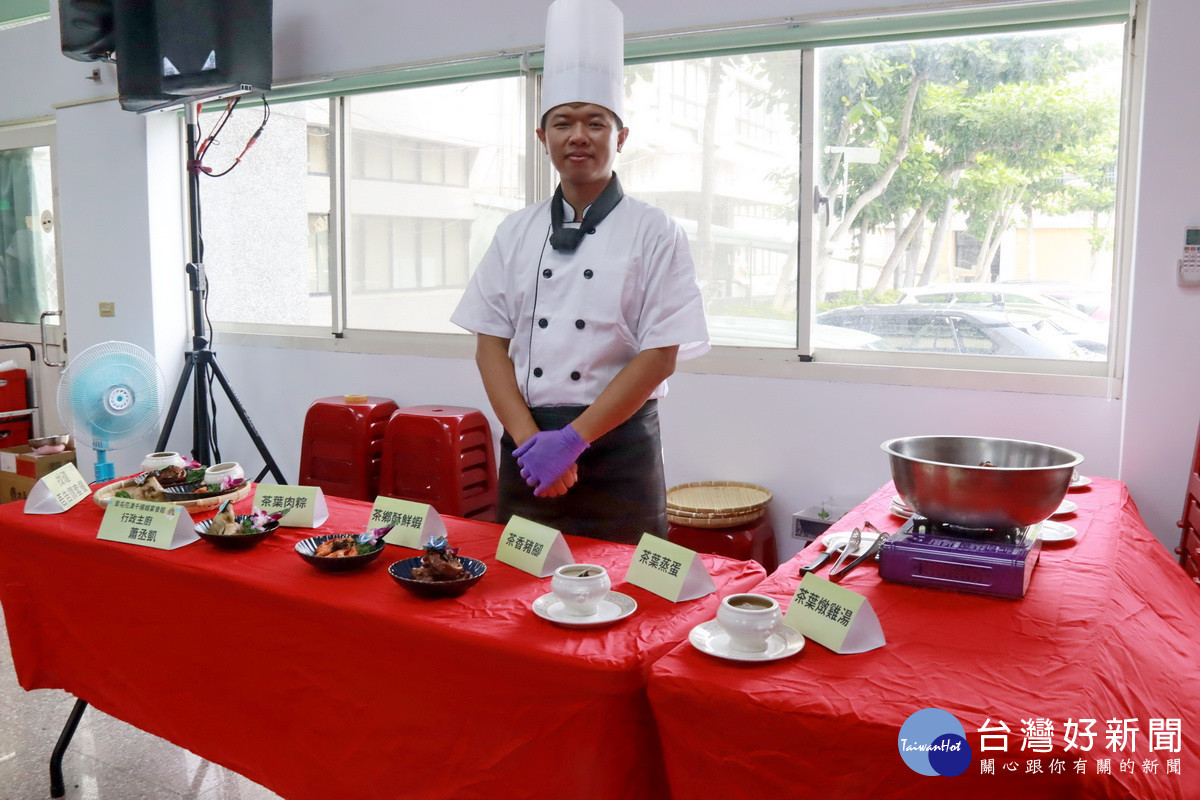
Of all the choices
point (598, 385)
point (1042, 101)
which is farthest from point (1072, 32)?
point (598, 385)

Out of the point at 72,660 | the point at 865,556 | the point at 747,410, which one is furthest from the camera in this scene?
the point at 747,410

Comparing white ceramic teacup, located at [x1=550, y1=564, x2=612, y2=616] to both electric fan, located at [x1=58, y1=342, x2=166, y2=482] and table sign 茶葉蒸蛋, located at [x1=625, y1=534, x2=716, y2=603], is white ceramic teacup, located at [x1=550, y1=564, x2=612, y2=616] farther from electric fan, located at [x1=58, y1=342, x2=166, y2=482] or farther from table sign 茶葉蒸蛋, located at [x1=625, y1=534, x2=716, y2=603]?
electric fan, located at [x1=58, y1=342, x2=166, y2=482]

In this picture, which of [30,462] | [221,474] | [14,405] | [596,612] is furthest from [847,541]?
[14,405]

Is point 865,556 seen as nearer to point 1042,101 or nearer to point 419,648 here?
point 419,648

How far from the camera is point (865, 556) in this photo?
1.49 m

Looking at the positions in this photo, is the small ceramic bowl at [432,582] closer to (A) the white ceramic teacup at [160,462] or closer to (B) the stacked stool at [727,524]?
(A) the white ceramic teacup at [160,462]

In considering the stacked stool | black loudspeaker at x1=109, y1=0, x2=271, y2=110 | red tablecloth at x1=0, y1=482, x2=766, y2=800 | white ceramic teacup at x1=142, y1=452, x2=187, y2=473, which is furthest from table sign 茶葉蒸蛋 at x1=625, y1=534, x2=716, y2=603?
black loudspeaker at x1=109, y1=0, x2=271, y2=110

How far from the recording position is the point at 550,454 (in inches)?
70.0

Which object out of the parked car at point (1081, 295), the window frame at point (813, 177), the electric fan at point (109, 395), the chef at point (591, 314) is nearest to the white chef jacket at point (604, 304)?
the chef at point (591, 314)

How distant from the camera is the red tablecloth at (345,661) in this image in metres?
1.18

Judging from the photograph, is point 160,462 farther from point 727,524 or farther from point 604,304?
point 727,524

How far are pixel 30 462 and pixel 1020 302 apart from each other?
4.45 meters

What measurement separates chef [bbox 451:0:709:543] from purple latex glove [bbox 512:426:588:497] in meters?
0.02

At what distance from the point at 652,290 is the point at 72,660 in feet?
4.61
